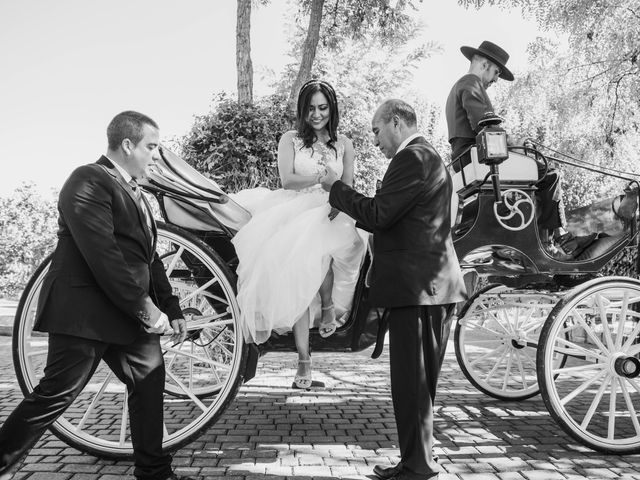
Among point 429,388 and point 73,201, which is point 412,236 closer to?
point 429,388

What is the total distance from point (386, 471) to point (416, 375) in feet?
1.82

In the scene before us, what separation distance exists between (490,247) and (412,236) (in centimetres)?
119

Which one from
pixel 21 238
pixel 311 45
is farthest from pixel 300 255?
pixel 21 238

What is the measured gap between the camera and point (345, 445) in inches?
132

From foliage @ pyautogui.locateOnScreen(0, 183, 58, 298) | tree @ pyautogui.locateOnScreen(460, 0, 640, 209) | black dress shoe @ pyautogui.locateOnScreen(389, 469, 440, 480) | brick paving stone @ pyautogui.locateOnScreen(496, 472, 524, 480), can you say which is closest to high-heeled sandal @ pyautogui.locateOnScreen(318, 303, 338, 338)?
black dress shoe @ pyautogui.locateOnScreen(389, 469, 440, 480)

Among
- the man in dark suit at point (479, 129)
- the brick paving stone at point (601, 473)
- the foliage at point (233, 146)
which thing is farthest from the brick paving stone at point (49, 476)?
the foliage at point (233, 146)

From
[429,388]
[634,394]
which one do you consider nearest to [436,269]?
[429,388]

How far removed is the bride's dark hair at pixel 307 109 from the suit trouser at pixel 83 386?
1.83 m

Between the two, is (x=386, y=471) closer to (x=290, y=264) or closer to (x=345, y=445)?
(x=345, y=445)

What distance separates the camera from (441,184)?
2.77 m

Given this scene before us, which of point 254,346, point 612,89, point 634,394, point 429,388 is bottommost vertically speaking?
point 634,394

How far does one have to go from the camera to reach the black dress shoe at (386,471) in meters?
2.72

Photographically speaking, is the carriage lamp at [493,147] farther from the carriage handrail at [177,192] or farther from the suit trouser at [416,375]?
the carriage handrail at [177,192]

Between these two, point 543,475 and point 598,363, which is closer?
point 543,475
